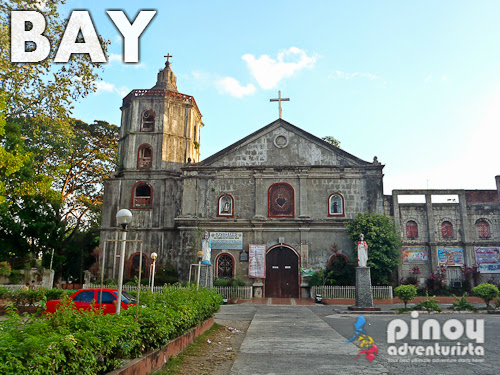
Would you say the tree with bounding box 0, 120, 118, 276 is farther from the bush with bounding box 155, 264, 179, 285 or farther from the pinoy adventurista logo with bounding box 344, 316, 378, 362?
the pinoy adventurista logo with bounding box 344, 316, 378, 362

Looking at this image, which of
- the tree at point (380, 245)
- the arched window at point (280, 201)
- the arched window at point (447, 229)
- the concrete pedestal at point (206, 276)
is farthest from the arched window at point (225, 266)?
the arched window at point (447, 229)

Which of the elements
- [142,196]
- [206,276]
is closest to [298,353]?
[206,276]

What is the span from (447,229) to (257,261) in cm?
1265

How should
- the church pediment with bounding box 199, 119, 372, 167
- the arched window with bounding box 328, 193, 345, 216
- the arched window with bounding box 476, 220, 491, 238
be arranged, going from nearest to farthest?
the arched window with bounding box 328, 193, 345, 216 → the arched window with bounding box 476, 220, 491, 238 → the church pediment with bounding box 199, 119, 372, 167

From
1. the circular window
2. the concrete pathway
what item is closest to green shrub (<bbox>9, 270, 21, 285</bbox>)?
the circular window

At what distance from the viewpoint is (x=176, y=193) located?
27109 mm

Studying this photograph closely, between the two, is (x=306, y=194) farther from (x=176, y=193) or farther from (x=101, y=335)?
(x=101, y=335)

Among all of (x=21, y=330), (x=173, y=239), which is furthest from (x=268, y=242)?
(x=21, y=330)

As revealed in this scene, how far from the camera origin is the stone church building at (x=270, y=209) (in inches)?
984

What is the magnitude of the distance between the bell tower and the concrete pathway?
17.7m

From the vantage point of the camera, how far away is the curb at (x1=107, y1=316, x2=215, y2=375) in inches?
201

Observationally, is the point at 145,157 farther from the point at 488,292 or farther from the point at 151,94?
the point at 488,292

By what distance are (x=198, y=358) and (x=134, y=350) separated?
227 cm

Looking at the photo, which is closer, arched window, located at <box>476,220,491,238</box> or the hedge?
the hedge
